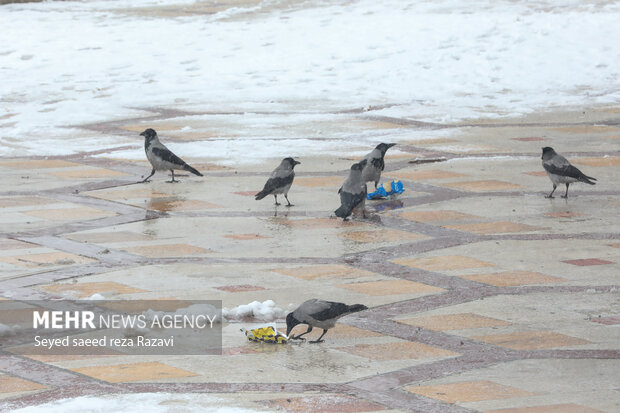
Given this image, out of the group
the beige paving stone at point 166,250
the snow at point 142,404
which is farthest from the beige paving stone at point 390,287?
the snow at point 142,404

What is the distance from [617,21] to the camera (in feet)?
90.3

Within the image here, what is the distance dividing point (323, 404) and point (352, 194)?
549 centimetres

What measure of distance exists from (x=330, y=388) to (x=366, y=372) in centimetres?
41

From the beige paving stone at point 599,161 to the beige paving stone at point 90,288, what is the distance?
7826 millimetres

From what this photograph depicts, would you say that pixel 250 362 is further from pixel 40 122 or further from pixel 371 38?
pixel 371 38

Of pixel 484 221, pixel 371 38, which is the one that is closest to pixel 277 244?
pixel 484 221

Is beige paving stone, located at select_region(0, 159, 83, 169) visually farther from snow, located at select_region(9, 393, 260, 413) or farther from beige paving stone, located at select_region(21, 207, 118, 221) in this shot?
snow, located at select_region(9, 393, 260, 413)

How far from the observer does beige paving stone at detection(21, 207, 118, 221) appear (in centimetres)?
1248

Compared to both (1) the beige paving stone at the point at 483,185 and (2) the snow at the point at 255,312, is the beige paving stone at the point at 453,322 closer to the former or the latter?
(2) the snow at the point at 255,312

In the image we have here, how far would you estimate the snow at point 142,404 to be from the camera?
663cm

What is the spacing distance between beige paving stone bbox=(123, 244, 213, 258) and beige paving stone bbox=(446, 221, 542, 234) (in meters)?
2.67

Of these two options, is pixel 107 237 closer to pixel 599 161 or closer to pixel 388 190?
pixel 388 190

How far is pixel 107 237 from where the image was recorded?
452 inches

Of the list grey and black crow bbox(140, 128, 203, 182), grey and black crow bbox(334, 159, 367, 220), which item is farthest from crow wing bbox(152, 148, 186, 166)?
grey and black crow bbox(334, 159, 367, 220)
